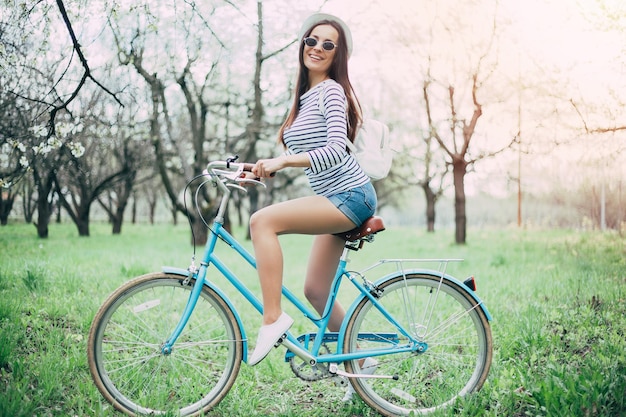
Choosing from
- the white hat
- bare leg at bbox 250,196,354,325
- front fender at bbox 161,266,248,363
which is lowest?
front fender at bbox 161,266,248,363

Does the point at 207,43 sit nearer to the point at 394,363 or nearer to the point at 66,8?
the point at 66,8

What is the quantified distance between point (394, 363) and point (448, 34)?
22.2ft

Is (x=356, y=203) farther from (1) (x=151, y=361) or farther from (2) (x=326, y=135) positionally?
(1) (x=151, y=361)

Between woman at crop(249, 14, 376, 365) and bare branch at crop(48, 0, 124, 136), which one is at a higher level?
bare branch at crop(48, 0, 124, 136)

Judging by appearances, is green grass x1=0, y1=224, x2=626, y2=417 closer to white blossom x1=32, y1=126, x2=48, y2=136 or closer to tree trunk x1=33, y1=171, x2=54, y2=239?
tree trunk x1=33, y1=171, x2=54, y2=239

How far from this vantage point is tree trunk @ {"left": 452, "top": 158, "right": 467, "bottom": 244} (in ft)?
36.6

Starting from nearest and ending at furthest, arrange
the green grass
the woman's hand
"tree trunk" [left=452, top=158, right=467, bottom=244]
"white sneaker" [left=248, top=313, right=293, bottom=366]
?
1. the woman's hand
2. "white sneaker" [left=248, top=313, right=293, bottom=366]
3. the green grass
4. "tree trunk" [left=452, top=158, right=467, bottom=244]

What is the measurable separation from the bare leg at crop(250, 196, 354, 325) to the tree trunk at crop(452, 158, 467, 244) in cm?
877

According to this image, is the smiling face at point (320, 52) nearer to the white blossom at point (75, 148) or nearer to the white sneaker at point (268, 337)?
the white sneaker at point (268, 337)

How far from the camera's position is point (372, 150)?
287 cm

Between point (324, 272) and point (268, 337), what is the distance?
0.51 metres

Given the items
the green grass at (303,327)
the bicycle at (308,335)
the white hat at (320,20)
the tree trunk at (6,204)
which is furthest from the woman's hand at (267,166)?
the tree trunk at (6,204)

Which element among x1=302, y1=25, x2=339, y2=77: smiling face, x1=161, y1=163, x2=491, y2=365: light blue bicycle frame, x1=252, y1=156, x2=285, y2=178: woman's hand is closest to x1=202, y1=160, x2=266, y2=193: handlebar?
x1=161, y1=163, x2=491, y2=365: light blue bicycle frame

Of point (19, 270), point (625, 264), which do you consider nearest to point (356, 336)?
point (625, 264)
